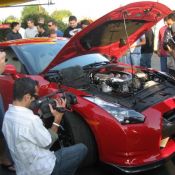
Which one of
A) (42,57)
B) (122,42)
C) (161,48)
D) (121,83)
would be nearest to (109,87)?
(121,83)

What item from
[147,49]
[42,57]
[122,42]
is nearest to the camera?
[42,57]

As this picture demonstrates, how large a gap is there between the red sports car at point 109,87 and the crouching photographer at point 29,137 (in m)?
0.87

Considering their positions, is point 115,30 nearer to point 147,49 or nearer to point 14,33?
point 147,49

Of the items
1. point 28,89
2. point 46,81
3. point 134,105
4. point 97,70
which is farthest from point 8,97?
point 28,89

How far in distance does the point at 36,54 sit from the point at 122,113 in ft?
6.31

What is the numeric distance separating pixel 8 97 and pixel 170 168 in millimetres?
2391

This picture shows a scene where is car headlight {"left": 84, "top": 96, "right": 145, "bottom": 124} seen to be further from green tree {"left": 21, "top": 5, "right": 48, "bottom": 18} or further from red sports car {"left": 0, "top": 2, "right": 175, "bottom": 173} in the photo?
green tree {"left": 21, "top": 5, "right": 48, "bottom": 18}

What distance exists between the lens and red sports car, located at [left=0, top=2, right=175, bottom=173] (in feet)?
13.4

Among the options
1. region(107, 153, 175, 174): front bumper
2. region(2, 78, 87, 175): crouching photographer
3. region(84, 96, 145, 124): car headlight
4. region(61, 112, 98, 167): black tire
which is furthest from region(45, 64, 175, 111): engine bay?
region(2, 78, 87, 175): crouching photographer

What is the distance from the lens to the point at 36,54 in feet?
18.2

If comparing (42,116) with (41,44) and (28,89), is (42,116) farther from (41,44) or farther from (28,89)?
(41,44)

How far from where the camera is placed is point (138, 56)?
30.6 feet

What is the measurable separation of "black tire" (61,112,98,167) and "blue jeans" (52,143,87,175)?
2.28 ft

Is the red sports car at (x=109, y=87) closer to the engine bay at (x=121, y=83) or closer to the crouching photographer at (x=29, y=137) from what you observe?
the engine bay at (x=121, y=83)
